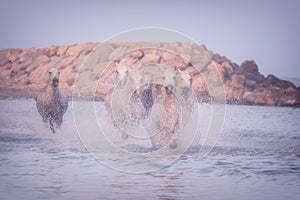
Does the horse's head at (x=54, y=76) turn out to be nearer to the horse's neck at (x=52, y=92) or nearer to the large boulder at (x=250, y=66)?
the horse's neck at (x=52, y=92)

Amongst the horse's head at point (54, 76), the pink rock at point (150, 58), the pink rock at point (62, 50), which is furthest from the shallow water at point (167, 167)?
the pink rock at point (150, 58)

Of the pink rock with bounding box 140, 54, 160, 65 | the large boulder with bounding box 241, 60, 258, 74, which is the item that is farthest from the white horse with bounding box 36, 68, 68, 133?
the large boulder with bounding box 241, 60, 258, 74

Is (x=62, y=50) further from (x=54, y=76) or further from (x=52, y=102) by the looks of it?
(x=52, y=102)

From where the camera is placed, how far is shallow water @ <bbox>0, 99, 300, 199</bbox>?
387 centimetres

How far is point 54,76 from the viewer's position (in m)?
4.48

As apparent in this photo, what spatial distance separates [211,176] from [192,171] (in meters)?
0.13

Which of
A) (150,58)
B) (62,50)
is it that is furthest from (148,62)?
(62,50)

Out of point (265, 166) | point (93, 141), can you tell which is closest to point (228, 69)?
point (265, 166)

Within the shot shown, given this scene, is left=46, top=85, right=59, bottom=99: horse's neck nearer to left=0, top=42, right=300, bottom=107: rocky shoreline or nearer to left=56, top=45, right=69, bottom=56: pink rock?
left=0, top=42, right=300, bottom=107: rocky shoreline

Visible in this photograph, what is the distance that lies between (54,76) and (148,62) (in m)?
0.66

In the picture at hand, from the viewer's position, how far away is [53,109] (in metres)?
4.64

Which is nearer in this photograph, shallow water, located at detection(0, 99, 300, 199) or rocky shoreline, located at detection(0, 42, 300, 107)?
shallow water, located at detection(0, 99, 300, 199)

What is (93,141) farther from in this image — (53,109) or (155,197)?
(155,197)

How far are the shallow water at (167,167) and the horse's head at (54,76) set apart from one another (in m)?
0.21
